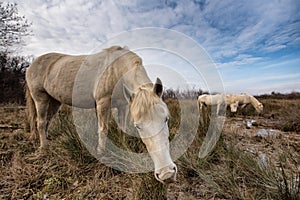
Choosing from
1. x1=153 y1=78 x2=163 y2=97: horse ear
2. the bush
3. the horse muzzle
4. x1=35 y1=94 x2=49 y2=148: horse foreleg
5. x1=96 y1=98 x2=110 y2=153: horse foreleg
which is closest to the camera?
the horse muzzle

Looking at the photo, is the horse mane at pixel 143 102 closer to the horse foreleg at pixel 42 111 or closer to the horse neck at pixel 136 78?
the horse neck at pixel 136 78

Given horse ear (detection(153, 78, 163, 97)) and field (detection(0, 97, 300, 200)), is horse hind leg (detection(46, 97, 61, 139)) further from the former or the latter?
horse ear (detection(153, 78, 163, 97))

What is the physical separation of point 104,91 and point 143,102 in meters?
1.21

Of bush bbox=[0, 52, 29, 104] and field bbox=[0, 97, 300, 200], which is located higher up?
bush bbox=[0, 52, 29, 104]

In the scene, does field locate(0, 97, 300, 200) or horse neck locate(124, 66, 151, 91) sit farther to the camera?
horse neck locate(124, 66, 151, 91)

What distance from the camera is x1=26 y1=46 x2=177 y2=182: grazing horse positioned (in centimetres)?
173

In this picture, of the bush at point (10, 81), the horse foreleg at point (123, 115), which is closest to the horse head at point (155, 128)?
the horse foreleg at point (123, 115)

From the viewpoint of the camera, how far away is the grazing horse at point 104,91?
173cm

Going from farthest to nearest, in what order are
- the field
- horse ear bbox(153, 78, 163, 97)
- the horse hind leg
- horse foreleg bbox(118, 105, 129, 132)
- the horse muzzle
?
the horse hind leg
horse foreleg bbox(118, 105, 129, 132)
horse ear bbox(153, 78, 163, 97)
the field
the horse muzzle

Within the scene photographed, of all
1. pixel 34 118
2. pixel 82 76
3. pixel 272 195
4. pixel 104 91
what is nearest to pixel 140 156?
pixel 104 91

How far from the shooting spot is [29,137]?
14.0 feet

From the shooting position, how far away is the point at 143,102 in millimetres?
1815

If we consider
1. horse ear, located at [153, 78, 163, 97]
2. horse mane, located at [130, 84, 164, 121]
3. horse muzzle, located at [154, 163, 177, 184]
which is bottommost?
horse muzzle, located at [154, 163, 177, 184]

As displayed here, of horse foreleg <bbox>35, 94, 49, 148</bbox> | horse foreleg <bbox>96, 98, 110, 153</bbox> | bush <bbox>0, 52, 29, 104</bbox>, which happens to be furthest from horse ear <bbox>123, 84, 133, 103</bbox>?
bush <bbox>0, 52, 29, 104</bbox>
